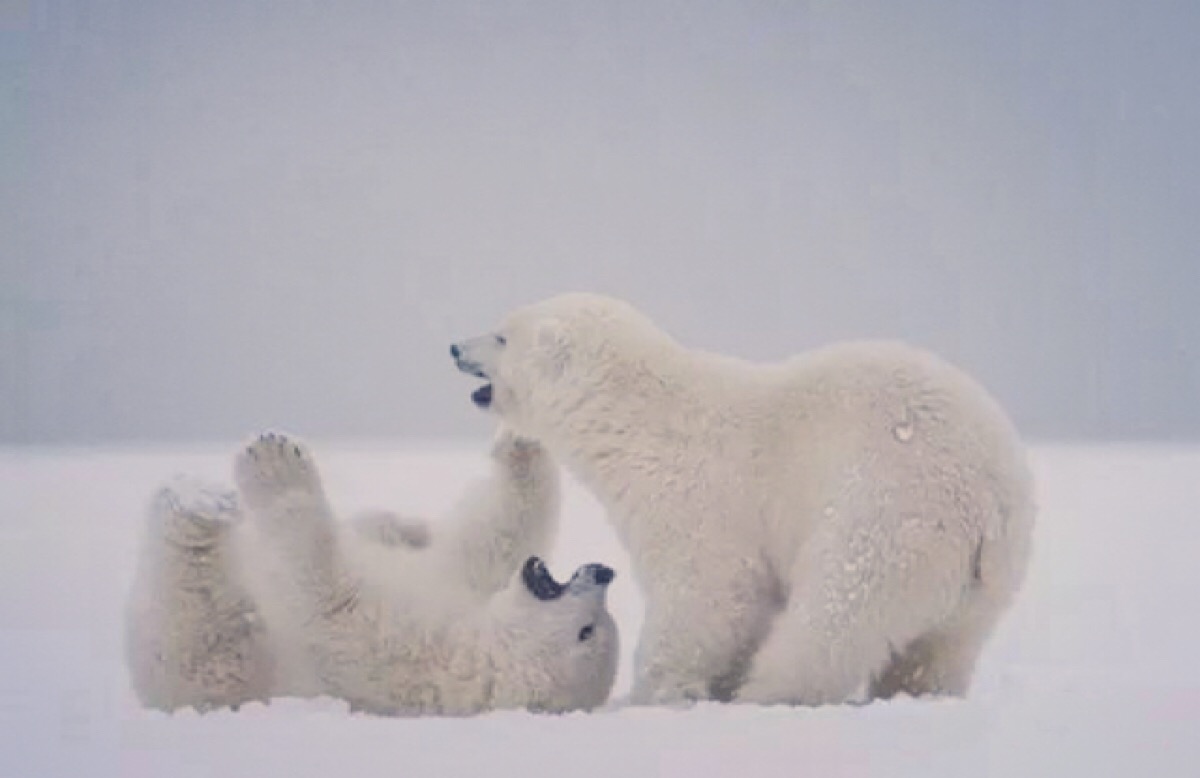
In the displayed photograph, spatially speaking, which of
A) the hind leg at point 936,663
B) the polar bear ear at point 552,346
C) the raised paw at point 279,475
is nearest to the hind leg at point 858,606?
the hind leg at point 936,663

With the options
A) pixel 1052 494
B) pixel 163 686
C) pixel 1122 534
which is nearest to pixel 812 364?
pixel 163 686

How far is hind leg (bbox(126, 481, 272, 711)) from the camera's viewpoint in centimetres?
357

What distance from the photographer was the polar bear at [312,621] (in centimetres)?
362

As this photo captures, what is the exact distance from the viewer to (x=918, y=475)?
378cm

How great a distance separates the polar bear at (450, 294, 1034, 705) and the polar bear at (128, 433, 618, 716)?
10.0 inches

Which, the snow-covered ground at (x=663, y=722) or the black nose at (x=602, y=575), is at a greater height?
the black nose at (x=602, y=575)

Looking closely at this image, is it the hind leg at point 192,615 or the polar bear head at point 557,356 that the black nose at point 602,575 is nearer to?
the polar bear head at point 557,356

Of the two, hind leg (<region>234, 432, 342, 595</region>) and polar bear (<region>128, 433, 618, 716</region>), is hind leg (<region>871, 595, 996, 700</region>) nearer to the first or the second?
polar bear (<region>128, 433, 618, 716</region>)

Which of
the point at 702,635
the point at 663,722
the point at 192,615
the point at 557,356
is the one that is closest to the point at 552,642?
the point at 702,635

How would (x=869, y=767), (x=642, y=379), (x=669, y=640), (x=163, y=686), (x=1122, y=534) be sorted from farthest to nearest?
(x=1122, y=534) < (x=642, y=379) < (x=669, y=640) < (x=163, y=686) < (x=869, y=767)

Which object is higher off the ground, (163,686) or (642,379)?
(642,379)

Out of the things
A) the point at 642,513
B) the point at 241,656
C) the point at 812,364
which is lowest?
the point at 241,656

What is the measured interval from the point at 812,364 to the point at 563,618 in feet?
3.24

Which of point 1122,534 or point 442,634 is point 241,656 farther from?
point 1122,534
